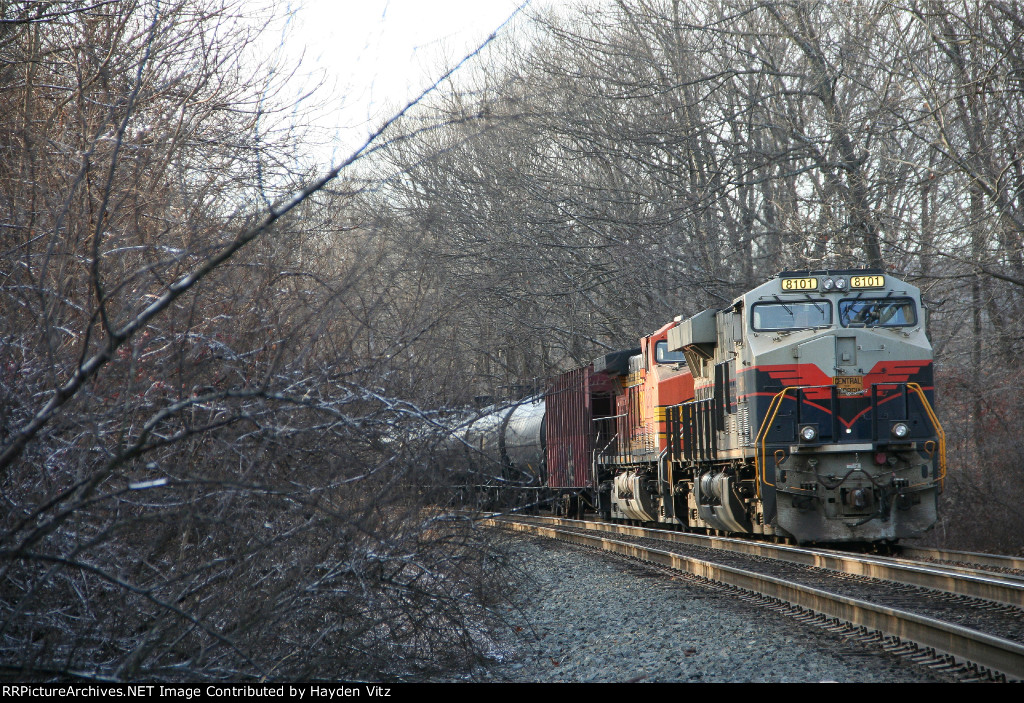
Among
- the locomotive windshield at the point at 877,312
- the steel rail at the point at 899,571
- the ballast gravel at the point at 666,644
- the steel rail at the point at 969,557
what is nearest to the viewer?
the ballast gravel at the point at 666,644

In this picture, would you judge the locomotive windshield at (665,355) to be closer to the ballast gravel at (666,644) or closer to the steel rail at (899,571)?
the steel rail at (899,571)

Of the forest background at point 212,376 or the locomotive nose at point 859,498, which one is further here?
the locomotive nose at point 859,498

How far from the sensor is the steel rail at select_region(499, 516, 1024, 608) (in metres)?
7.89

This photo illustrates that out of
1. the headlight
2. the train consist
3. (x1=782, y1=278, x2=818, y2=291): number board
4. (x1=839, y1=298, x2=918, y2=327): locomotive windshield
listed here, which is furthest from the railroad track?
(x1=782, y1=278, x2=818, y2=291): number board

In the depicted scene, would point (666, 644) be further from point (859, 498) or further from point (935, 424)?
point (935, 424)

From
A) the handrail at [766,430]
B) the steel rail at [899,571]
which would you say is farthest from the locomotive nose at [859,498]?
the handrail at [766,430]

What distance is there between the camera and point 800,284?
11.5 metres

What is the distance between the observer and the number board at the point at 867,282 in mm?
11523

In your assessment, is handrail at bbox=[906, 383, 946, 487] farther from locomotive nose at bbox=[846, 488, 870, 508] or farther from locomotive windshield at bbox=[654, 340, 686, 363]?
locomotive windshield at bbox=[654, 340, 686, 363]

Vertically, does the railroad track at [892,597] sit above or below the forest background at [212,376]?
below

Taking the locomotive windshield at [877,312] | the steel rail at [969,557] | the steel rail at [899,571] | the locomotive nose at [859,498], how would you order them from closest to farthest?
the steel rail at [899,571]
the steel rail at [969,557]
the locomotive nose at [859,498]
the locomotive windshield at [877,312]

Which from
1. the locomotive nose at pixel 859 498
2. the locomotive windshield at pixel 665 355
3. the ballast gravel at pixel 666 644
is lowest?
the ballast gravel at pixel 666 644

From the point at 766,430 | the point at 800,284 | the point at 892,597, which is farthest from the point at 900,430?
the point at 892,597

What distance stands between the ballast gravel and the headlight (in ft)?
10.5
